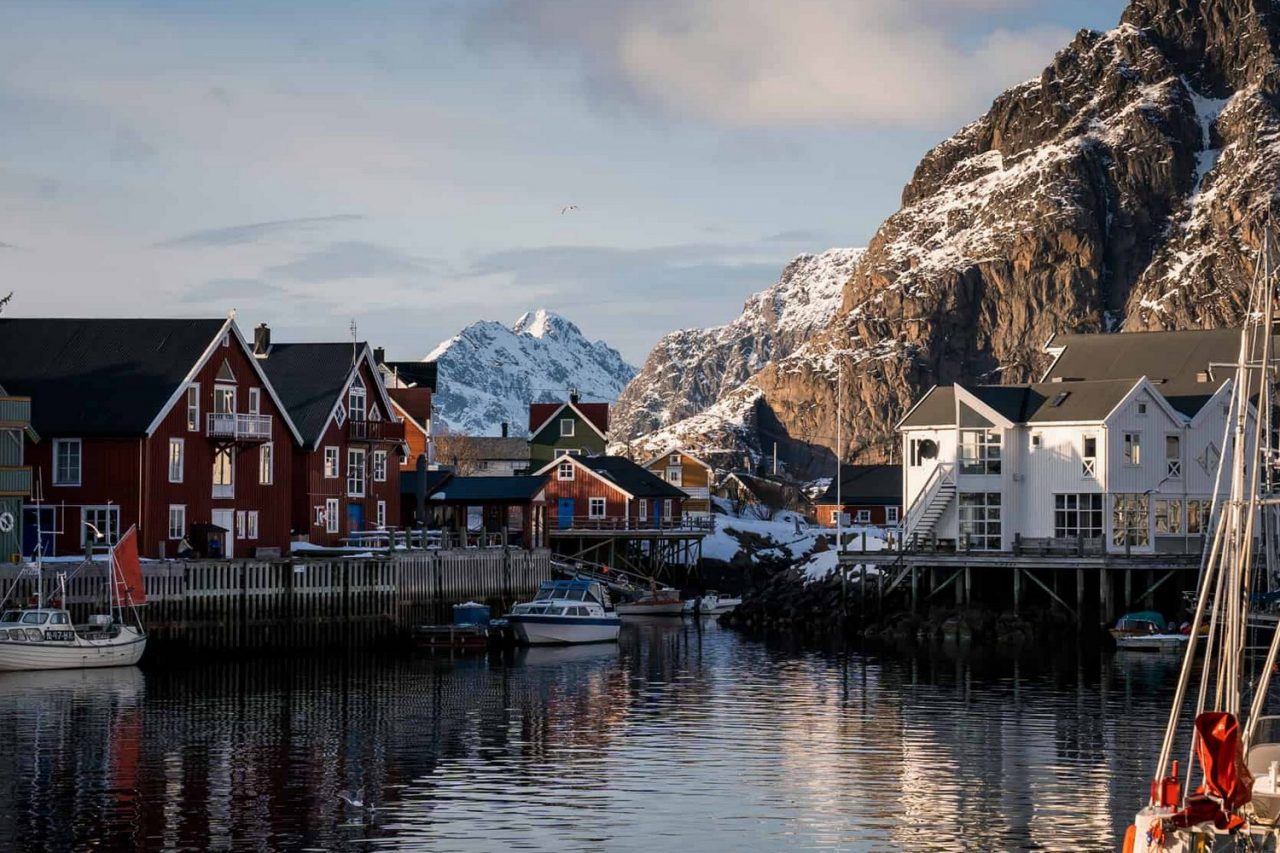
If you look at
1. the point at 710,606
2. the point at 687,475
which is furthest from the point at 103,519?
the point at 687,475

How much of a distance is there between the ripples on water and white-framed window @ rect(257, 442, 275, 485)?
579 inches

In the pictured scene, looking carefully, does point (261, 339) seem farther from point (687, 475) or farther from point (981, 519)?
point (687, 475)

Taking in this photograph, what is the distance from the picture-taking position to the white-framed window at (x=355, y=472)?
91.9m

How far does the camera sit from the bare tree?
177625mm

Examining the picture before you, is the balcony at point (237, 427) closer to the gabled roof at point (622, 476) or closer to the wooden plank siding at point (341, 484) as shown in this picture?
the wooden plank siding at point (341, 484)

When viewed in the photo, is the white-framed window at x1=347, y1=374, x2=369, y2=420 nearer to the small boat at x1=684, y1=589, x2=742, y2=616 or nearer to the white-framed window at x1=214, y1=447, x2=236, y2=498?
the white-framed window at x1=214, y1=447, x2=236, y2=498

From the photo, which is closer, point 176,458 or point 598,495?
point 176,458

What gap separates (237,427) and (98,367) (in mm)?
6182

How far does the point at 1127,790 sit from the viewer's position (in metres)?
40.2

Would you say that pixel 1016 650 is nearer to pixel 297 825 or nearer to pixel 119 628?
pixel 119 628

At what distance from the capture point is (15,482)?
71000 millimetres

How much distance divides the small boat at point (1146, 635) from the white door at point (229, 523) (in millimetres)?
36854

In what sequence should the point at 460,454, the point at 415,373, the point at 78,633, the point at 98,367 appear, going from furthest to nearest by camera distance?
the point at 460,454
the point at 415,373
the point at 98,367
the point at 78,633

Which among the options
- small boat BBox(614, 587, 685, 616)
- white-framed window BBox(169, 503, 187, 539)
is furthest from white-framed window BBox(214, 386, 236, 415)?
small boat BBox(614, 587, 685, 616)
